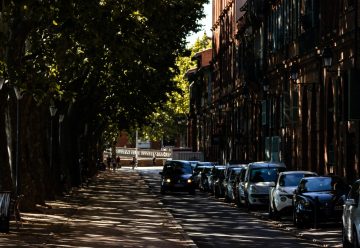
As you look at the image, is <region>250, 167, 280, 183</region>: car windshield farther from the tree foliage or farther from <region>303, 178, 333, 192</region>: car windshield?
the tree foliage

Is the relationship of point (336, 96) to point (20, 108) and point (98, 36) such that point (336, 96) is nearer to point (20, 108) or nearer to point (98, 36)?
point (20, 108)

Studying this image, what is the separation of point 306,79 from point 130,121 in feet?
60.2

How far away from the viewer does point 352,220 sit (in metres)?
18.1

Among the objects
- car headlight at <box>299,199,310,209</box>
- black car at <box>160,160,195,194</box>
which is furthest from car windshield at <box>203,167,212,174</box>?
car headlight at <box>299,199,310,209</box>

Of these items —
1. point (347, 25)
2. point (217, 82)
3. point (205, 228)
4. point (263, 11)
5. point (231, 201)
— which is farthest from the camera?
point (217, 82)

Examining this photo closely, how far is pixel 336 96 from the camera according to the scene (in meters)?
38.8

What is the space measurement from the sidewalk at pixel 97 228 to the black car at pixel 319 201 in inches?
133

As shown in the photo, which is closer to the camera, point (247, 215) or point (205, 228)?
point (205, 228)

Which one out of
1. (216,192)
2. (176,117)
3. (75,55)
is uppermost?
(176,117)

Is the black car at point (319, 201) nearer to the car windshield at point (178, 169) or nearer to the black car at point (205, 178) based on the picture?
the car windshield at point (178, 169)

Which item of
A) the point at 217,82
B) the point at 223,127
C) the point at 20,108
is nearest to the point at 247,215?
the point at 20,108

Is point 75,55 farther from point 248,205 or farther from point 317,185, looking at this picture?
point 248,205

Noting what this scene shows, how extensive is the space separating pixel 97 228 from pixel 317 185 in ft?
21.0

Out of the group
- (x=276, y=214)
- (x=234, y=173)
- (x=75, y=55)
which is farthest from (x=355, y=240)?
(x=234, y=173)
